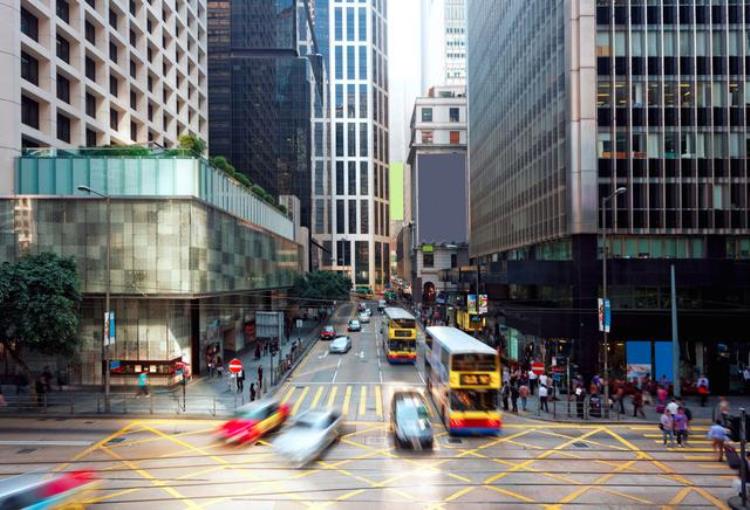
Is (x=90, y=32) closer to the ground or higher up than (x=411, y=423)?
higher up

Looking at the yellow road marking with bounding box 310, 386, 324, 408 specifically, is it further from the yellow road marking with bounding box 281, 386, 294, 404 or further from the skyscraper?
the skyscraper

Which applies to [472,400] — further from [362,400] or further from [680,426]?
[362,400]

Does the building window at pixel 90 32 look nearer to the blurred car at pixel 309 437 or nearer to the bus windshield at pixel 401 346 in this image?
the bus windshield at pixel 401 346

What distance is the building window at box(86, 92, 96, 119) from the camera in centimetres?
3872

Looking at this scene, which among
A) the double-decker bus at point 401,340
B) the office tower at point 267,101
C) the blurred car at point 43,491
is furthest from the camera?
the office tower at point 267,101

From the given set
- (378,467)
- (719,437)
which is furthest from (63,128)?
(719,437)

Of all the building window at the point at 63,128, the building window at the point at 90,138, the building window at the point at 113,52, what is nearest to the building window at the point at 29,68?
the building window at the point at 63,128

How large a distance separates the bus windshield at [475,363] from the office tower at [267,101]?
98813 mm

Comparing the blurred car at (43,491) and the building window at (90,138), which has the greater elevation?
the building window at (90,138)

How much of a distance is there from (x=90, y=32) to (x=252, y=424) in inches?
1274

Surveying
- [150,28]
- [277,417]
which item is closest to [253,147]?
[150,28]

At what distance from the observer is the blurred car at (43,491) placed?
39.2ft

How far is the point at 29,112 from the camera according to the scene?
33312mm

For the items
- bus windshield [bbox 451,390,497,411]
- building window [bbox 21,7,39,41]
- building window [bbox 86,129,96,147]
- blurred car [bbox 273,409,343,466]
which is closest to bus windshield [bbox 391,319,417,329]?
bus windshield [bbox 451,390,497,411]
